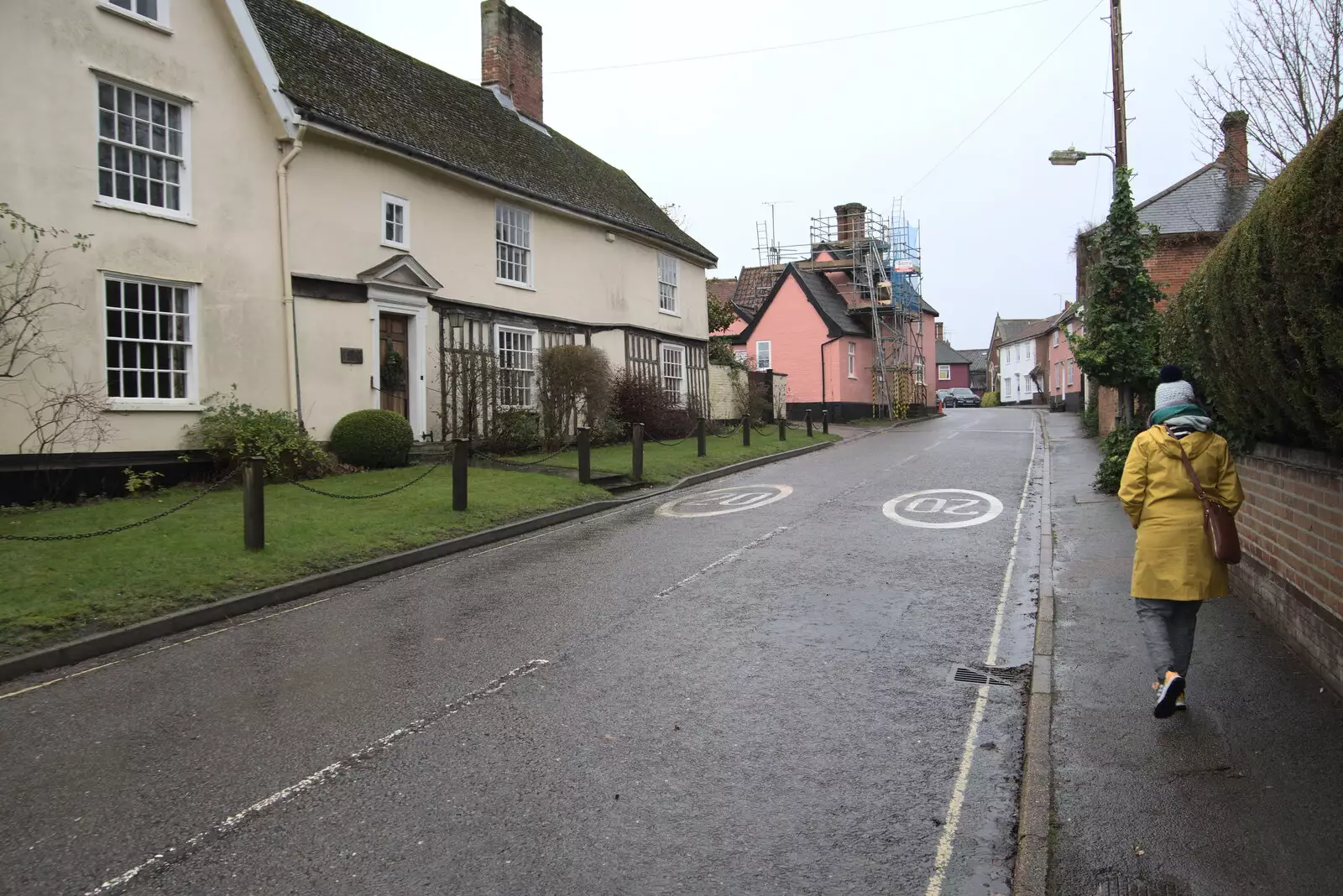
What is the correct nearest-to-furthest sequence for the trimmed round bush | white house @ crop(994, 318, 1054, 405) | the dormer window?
the dormer window < the trimmed round bush < white house @ crop(994, 318, 1054, 405)

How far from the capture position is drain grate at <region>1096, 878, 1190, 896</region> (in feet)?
11.1

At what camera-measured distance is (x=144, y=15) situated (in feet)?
44.9

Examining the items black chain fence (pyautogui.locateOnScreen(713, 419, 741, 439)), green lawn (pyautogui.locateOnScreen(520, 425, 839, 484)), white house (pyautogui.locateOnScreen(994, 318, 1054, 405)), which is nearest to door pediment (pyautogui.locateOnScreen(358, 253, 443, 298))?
green lawn (pyautogui.locateOnScreen(520, 425, 839, 484))

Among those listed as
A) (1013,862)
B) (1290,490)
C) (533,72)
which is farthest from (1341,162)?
(533,72)

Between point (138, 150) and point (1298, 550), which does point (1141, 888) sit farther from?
point (138, 150)

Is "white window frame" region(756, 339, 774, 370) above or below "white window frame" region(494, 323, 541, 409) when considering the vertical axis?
above

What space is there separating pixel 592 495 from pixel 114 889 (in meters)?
11.1

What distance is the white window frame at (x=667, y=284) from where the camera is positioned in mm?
27475

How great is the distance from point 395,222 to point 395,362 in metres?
2.79

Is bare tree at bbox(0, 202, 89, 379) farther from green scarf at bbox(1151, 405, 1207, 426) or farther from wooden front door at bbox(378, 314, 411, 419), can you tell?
green scarf at bbox(1151, 405, 1207, 426)

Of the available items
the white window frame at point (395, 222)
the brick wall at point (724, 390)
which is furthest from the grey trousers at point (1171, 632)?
the brick wall at point (724, 390)

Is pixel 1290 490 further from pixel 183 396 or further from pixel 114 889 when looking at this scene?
pixel 183 396

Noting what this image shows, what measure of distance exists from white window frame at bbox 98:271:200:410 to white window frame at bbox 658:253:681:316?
15.0 meters

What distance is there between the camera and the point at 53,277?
40.2 ft
